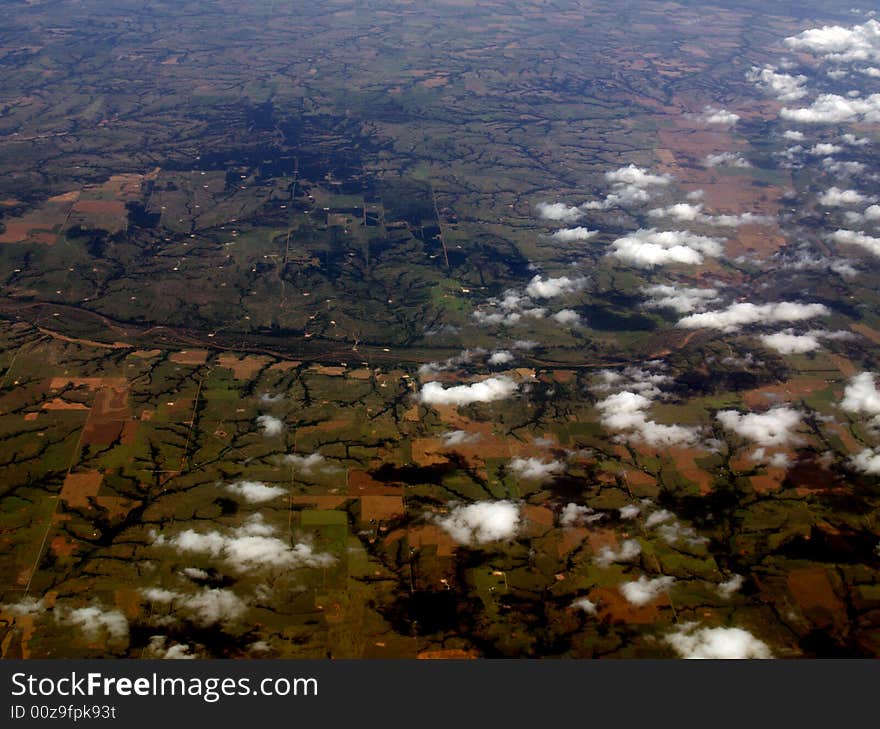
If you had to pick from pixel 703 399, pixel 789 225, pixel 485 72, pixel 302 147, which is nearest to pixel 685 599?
pixel 703 399

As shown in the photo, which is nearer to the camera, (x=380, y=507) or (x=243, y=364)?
(x=380, y=507)

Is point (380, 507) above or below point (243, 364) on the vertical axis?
below

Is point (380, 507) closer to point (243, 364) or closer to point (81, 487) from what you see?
point (81, 487)

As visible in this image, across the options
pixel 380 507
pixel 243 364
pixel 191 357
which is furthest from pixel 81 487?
pixel 380 507

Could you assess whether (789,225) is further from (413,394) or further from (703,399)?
(413,394)

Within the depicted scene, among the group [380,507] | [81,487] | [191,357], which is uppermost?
[191,357]

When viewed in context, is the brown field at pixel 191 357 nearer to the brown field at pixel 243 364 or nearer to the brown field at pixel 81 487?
the brown field at pixel 243 364

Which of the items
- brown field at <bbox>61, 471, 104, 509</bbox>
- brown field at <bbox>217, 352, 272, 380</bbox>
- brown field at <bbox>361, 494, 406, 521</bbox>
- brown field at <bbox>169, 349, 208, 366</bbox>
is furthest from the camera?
brown field at <bbox>169, 349, 208, 366</bbox>

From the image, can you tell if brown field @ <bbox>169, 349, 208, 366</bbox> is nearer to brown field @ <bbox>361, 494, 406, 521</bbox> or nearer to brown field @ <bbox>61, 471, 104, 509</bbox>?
brown field @ <bbox>61, 471, 104, 509</bbox>

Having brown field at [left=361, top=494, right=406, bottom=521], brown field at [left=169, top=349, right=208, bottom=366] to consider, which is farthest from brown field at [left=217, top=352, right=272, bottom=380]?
brown field at [left=361, top=494, right=406, bottom=521]

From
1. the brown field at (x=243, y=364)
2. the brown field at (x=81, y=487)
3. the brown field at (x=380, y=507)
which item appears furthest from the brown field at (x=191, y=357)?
the brown field at (x=380, y=507)

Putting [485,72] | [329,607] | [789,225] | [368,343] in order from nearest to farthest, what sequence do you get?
[329,607]
[368,343]
[789,225]
[485,72]
